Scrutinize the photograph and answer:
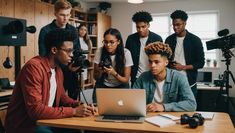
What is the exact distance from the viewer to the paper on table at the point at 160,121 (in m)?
1.71

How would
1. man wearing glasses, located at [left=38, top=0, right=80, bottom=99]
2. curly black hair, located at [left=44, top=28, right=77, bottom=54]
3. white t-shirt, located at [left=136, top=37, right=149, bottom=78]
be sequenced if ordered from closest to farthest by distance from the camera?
curly black hair, located at [left=44, top=28, right=77, bottom=54] < man wearing glasses, located at [left=38, top=0, right=80, bottom=99] < white t-shirt, located at [left=136, top=37, right=149, bottom=78]

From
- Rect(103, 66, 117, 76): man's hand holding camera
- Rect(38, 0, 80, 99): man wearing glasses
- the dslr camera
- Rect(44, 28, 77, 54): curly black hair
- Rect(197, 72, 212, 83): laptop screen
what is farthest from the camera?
Rect(197, 72, 212, 83): laptop screen

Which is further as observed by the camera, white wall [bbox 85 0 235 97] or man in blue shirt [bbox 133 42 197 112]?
white wall [bbox 85 0 235 97]

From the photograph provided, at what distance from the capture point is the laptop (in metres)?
1.82

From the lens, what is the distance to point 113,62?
2699 mm

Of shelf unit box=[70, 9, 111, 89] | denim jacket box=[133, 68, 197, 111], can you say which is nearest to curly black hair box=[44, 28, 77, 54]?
denim jacket box=[133, 68, 197, 111]

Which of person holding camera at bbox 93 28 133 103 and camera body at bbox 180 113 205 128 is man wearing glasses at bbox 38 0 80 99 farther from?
camera body at bbox 180 113 205 128

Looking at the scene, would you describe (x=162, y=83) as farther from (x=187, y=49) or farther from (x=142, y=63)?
(x=187, y=49)

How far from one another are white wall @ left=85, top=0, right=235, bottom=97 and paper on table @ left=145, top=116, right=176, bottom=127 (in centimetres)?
512

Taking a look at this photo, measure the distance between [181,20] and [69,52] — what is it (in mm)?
1517

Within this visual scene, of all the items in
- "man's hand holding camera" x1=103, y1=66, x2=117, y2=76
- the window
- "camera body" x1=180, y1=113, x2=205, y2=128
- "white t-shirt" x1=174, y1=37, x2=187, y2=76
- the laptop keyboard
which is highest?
the window

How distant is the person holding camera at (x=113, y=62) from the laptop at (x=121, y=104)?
0.73 m

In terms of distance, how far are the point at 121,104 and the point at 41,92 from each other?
1.79ft

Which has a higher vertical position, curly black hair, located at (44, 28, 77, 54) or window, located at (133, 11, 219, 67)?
window, located at (133, 11, 219, 67)
